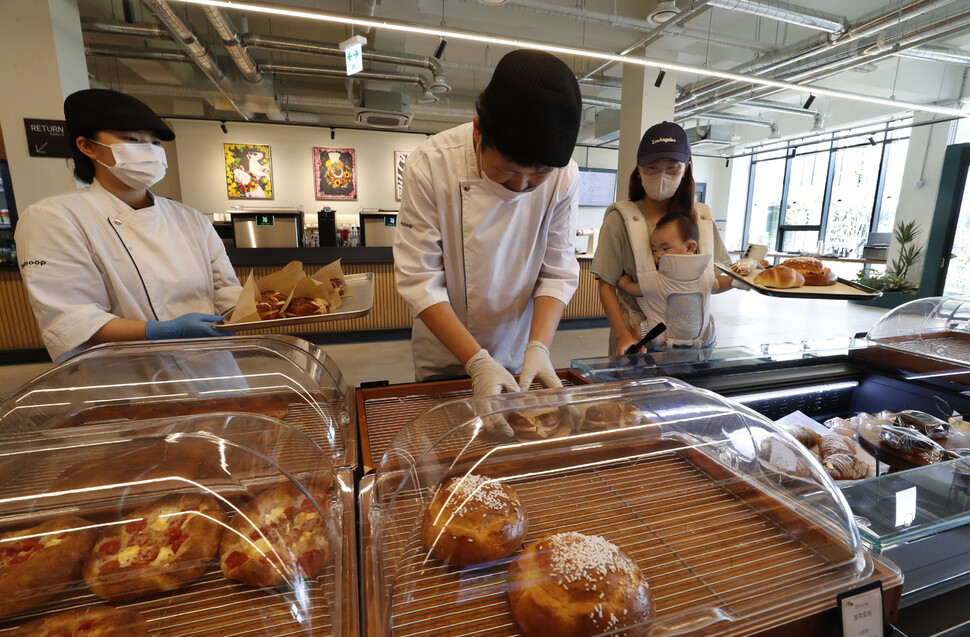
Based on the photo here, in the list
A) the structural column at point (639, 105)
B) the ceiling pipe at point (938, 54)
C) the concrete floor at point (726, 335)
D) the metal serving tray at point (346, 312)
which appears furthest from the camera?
the structural column at point (639, 105)

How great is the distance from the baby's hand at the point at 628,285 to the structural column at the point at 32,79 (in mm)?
5135

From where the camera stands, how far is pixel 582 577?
67 cm

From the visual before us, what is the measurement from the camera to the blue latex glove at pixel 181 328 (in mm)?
1417

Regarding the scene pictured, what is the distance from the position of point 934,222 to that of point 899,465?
33.6 feet

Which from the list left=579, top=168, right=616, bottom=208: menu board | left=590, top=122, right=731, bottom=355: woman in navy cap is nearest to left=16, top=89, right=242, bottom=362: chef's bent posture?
left=590, top=122, right=731, bottom=355: woman in navy cap

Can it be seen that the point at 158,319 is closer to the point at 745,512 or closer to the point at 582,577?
the point at 582,577

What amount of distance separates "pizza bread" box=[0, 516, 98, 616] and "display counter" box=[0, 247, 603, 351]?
4.37m

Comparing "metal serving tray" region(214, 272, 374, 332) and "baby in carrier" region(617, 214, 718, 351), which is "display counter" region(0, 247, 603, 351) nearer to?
"metal serving tray" region(214, 272, 374, 332)

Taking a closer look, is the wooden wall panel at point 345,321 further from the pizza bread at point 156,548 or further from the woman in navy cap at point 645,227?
the pizza bread at point 156,548

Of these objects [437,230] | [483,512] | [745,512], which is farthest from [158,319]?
[745,512]

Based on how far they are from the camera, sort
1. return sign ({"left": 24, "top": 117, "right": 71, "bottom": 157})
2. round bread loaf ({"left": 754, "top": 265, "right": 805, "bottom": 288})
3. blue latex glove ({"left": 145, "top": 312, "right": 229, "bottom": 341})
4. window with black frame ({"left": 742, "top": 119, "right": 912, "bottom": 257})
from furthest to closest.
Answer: window with black frame ({"left": 742, "top": 119, "right": 912, "bottom": 257}), return sign ({"left": 24, "top": 117, "right": 71, "bottom": 157}), round bread loaf ({"left": 754, "top": 265, "right": 805, "bottom": 288}), blue latex glove ({"left": 145, "top": 312, "right": 229, "bottom": 341})

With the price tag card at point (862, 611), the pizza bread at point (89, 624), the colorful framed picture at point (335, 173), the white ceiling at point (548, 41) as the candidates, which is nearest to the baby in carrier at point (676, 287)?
the price tag card at point (862, 611)

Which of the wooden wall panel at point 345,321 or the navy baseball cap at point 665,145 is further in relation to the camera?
the wooden wall panel at point 345,321

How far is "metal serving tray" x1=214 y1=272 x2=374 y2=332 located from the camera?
1312mm
